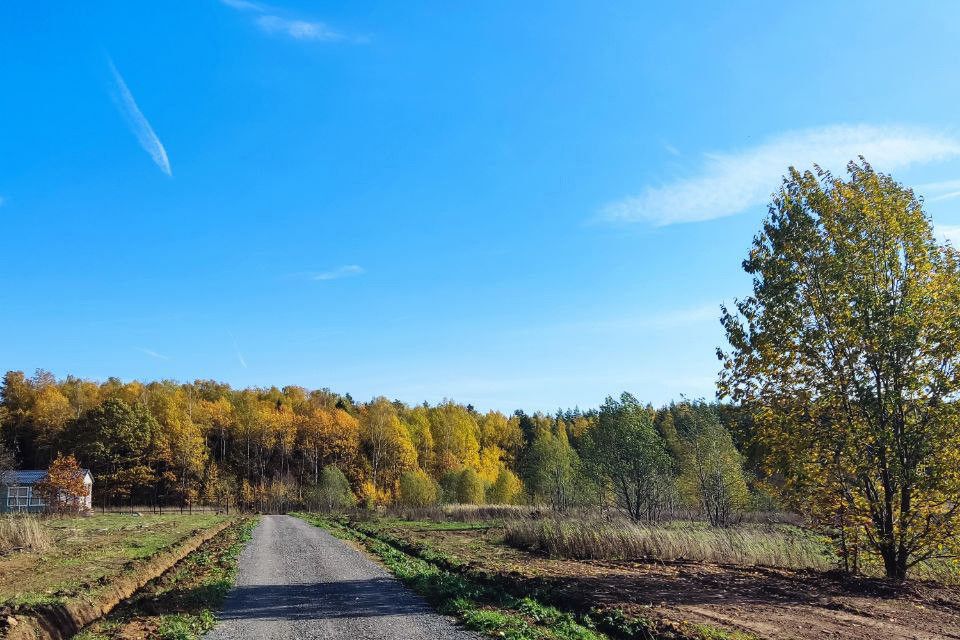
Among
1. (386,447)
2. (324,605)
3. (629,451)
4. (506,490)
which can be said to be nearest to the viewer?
(324,605)

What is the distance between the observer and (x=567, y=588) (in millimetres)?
13477

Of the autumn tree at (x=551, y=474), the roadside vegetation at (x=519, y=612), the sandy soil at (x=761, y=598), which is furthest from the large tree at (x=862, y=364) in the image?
the autumn tree at (x=551, y=474)

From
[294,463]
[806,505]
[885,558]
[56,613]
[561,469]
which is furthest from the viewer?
[294,463]

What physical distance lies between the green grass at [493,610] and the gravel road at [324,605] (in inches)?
14.7

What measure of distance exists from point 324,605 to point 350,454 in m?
93.7

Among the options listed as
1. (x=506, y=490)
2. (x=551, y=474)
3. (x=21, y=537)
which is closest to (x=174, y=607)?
(x=21, y=537)

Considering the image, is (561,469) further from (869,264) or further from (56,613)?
(56,613)

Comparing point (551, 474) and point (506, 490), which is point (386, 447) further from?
point (551, 474)

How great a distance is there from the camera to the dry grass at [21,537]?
70.8ft

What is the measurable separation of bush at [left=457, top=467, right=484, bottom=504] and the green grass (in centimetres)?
5868

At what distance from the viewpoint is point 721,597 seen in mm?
12383

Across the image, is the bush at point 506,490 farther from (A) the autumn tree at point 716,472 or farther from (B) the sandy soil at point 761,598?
(B) the sandy soil at point 761,598

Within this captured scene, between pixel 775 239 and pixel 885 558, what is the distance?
9.25m

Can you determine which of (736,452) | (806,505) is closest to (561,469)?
(736,452)
